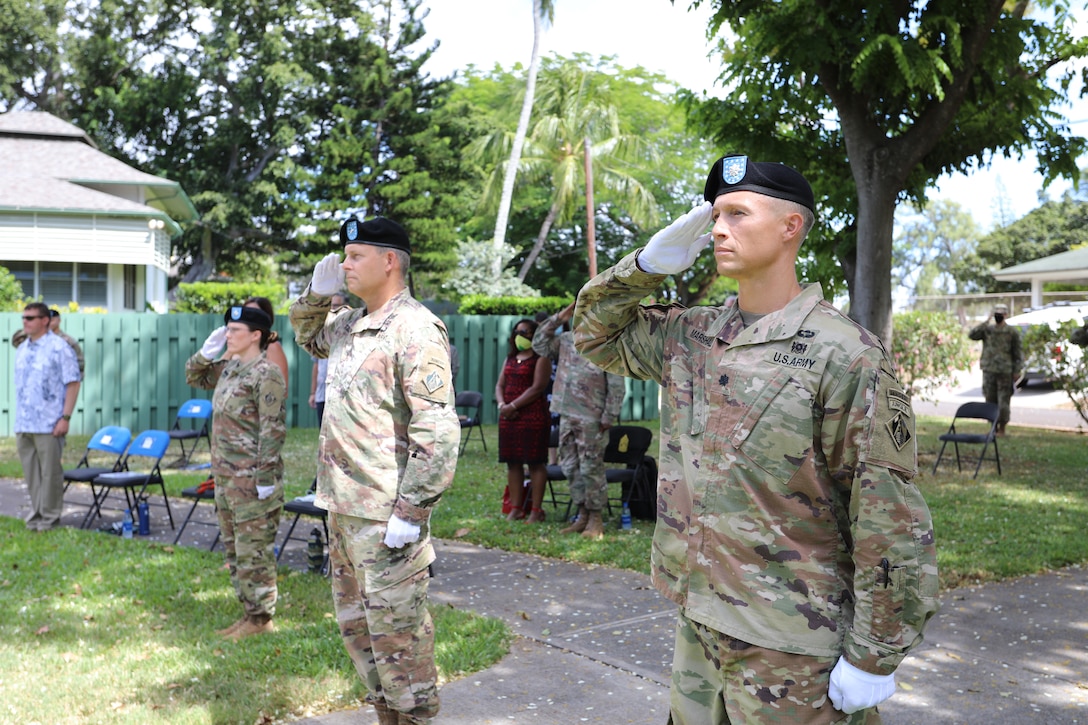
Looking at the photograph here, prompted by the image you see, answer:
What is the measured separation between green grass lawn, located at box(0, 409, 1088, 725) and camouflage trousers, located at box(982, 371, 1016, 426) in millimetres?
4724

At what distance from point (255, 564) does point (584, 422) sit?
11.8ft

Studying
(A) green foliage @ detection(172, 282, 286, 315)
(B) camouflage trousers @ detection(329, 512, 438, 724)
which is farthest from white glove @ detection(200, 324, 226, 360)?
(A) green foliage @ detection(172, 282, 286, 315)

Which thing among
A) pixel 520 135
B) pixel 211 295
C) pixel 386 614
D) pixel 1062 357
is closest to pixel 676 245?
pixel 386 614

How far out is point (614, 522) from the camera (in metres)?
9.52

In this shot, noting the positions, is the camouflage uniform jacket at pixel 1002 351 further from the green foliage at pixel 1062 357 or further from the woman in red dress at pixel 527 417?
the woman in red dress at pixel 527 417

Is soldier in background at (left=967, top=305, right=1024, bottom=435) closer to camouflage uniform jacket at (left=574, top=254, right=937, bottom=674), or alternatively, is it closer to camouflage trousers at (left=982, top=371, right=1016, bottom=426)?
camouflage trousers at (left=982, top=371, right=1016, bottom=426)

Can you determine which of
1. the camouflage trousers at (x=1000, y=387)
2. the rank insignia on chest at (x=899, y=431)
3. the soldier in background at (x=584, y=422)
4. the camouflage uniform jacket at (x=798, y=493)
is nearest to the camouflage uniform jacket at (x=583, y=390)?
the soldier in background at (x=584, y=422)

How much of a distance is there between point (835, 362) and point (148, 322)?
1666 centimetres

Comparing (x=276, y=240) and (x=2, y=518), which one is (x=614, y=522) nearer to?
(x=2, y=518)

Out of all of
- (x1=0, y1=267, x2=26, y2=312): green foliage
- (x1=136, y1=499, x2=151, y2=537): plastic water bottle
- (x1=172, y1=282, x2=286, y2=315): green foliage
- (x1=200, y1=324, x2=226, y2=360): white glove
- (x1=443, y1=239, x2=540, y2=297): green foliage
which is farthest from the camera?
(x1=443, y1=239, x2=540, y2=297): green foliage

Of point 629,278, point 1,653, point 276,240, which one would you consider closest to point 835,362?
point 629,278

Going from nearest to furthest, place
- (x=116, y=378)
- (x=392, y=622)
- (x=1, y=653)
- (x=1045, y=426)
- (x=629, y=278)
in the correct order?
(x=629, y=278), (x=392, y=622), (x=1, y=653), (x=116, y=378), (x=1045, y=426)

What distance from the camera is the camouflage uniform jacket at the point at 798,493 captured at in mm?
2377

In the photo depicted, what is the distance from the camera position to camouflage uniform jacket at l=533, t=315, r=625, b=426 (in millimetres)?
8742
